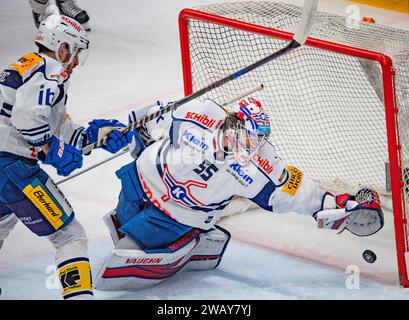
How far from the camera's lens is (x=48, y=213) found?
2.86m

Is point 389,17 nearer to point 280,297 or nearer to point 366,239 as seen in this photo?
point 366,239

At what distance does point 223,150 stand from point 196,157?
9 centimetres

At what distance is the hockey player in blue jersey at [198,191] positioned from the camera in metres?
2.86

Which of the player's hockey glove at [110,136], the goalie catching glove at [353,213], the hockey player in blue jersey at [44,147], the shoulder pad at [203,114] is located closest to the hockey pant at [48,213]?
the hockey player in blue jersey at [44,147]

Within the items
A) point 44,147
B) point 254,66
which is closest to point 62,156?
point 44,147

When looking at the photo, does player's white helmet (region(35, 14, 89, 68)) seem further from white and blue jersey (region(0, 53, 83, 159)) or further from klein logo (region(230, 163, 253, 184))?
klein logo (region(230, 163, 253, 184))

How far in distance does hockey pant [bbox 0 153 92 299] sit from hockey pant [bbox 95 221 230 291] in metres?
0.13

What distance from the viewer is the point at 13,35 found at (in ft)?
18.4

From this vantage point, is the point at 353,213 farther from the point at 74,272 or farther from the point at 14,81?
the point at 14,81

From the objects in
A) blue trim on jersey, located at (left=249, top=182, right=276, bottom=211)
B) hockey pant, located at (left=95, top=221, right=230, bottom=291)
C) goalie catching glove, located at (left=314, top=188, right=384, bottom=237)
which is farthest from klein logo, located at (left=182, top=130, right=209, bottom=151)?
goalie catching glove, located at (left=314, top=188, right=384, bottom=237)

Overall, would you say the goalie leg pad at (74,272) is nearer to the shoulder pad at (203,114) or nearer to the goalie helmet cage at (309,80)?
the shoulder pad at (203,114)

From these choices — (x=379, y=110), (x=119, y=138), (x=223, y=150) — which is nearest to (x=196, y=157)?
(x=223, y=150)

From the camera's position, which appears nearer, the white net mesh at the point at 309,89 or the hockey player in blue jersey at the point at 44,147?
the hockey player in blue jersey at the point at 44,147
